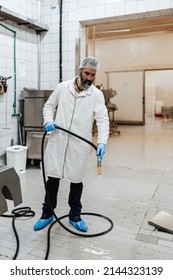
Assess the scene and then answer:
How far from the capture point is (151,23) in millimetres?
8875

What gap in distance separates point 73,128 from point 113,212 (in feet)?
3.49

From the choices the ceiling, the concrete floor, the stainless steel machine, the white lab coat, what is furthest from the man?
the ceiling

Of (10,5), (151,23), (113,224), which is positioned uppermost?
(151,23)

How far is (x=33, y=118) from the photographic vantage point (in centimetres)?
438

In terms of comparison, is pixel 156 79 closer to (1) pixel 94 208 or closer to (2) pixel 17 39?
(2) pixel 17 39

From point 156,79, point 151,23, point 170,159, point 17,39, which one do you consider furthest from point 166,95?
point 17,39

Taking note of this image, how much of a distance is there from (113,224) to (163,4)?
3.46 m

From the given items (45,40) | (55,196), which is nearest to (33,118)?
(45,40)

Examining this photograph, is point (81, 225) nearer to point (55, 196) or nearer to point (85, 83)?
point (55, 196)

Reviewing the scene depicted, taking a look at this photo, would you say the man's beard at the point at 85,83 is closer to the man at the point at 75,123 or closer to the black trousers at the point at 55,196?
the man at the point at 75,123

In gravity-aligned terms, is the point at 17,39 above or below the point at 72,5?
below

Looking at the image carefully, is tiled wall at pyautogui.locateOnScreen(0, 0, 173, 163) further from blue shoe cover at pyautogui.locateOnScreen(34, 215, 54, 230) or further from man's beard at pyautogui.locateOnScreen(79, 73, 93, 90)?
man's beard at pyautogui.locateOnScreen(79, 73, 93, 90)

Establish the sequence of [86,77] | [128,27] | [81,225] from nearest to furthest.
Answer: [86,77] < [81,225] < [128,27]

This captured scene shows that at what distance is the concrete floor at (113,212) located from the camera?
2021mm
